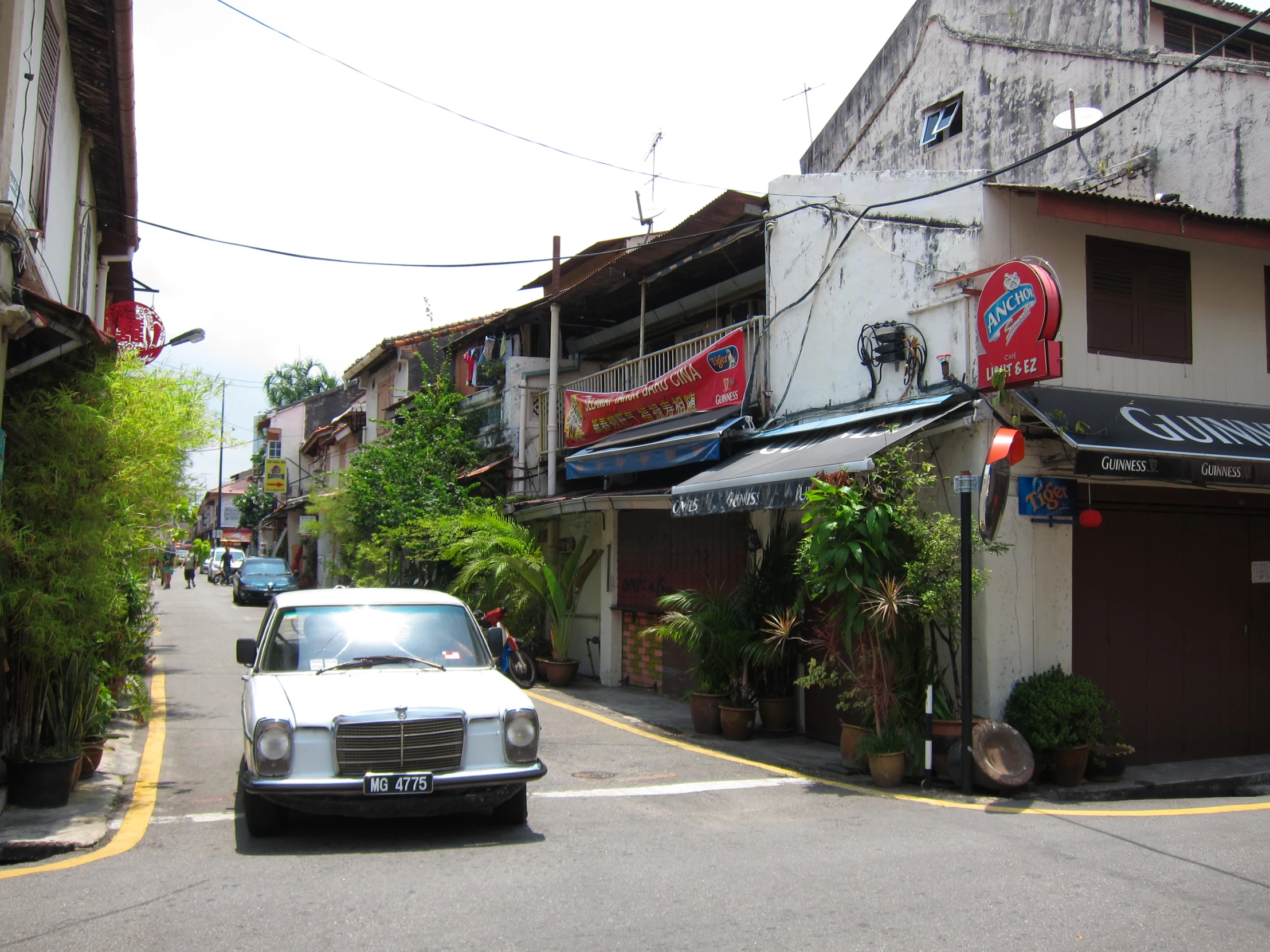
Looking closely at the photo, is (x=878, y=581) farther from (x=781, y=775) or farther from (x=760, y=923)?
(x=760, y=923)

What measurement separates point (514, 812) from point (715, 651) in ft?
15.3

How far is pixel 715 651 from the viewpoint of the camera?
1104cm

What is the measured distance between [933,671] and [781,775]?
65.6 inches

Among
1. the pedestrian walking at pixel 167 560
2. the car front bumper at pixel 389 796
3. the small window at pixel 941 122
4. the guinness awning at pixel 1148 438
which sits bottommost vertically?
the car front bumper at pixel 389 796

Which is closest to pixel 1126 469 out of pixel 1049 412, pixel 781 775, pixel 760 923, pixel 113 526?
pixel 1049 412

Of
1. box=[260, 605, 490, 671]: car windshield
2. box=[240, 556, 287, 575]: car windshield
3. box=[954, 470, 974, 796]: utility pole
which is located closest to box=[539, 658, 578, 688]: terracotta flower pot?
box=[260, 605, 490, 671]: car windshield

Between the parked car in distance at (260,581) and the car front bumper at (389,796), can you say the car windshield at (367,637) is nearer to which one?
the car front bumper at (389,796)

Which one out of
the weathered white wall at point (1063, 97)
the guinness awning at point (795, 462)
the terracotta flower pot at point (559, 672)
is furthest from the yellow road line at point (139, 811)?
the weathered white wall at point (1063, 97)

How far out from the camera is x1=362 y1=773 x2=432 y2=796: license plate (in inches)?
239

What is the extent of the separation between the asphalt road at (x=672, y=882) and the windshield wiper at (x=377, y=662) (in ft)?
3.41

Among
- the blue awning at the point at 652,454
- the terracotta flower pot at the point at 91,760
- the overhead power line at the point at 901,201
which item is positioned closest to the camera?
the terracotta flower pot at the point at 91,760

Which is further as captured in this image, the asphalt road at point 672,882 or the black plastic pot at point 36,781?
the black plastic pot at point 36,781

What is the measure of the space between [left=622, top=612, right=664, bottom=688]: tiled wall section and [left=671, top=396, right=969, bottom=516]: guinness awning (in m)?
3.73

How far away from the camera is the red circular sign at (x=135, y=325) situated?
13117 millimetres
